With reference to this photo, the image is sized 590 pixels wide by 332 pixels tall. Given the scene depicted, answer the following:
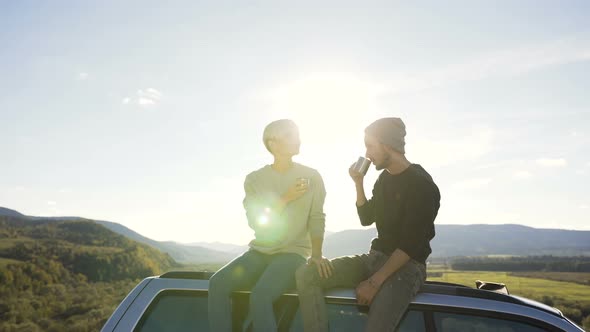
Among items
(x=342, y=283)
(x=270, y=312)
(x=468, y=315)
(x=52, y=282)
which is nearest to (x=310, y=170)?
(x=342, y=283)

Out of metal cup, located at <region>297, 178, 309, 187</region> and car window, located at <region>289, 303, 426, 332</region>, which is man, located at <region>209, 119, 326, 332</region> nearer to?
metal cup, located at <region>297, 178, 309, 187</region>

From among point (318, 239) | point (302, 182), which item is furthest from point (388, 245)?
point (302, 182)

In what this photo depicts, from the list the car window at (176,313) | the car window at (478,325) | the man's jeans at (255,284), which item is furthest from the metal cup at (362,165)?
the car window at (176,313)

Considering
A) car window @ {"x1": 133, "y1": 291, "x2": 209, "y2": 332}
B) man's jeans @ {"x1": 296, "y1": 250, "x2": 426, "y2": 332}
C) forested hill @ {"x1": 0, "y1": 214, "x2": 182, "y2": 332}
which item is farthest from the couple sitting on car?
forested hill @ {"x1": 0, "y1": 214, "x2": 182, "y2": 332}

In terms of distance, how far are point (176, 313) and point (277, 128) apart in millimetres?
1671

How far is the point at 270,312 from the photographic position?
2.96m

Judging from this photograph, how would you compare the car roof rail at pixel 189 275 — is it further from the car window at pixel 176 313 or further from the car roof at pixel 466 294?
the car roof at pixel 466 294

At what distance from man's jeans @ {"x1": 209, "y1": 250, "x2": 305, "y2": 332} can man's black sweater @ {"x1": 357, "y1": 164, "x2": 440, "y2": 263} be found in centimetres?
67

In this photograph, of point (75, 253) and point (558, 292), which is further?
point (558, 292)

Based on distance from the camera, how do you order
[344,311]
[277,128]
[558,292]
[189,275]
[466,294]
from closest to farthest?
[466,294]
[344,311]
[189,275]
[277,128]
[558,292]

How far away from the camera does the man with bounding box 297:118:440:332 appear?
2861 mm

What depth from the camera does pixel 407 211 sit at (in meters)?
3.17

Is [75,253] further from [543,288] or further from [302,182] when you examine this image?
[543,288]

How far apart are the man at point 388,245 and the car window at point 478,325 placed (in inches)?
9.7
